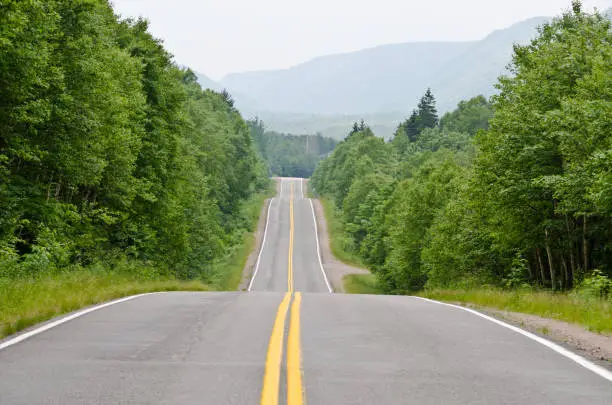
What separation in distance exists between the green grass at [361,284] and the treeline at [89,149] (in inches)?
575

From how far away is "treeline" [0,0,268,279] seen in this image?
65.9 feet

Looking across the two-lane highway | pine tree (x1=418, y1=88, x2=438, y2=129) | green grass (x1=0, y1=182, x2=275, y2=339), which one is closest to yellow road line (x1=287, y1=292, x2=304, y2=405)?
green grass (x1=0, y1=182, x2=275, y2=339)

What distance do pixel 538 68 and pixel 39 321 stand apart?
73.5ft

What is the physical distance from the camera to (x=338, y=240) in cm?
8469

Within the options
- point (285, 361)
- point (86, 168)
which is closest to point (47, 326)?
point (285, 361)

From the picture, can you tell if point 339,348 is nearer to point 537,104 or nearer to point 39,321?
point 39,321

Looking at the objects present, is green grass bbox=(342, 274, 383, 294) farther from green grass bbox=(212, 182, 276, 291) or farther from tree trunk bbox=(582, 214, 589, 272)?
tree trunk bbox=(582, 214, 589, 272)

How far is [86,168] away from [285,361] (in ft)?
63.5

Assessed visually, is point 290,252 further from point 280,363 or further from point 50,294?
point 280,363

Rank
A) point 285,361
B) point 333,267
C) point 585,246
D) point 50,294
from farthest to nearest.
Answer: point 333,267, point 585,246, point 50,294, point 285,361

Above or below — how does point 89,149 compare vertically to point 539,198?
above

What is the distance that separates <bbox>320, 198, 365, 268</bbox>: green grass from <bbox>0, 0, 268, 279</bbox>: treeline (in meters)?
28.0

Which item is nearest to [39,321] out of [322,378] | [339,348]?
[339,348]

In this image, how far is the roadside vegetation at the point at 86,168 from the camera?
18.3m
